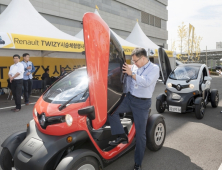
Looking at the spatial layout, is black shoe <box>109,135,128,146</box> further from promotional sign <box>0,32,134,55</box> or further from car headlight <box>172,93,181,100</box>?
promotional sign <box>0,32,134,55</box>

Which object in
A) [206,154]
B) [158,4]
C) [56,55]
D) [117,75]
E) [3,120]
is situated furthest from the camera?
[158,4]

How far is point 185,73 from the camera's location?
20.3 ft

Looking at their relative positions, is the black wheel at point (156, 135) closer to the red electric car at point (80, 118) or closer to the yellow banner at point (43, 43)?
the red electric car at point (80, 118)

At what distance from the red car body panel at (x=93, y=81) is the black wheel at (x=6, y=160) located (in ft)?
1.87

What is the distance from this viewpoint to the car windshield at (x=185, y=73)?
6.05 m

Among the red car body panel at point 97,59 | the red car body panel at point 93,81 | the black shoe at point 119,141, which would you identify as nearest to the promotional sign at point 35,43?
the red car body panel at point 93,81

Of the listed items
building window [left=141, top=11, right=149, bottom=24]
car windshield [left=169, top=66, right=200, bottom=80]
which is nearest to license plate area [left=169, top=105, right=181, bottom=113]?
car windshield [left=169, top=66, right=200, bottom=80]

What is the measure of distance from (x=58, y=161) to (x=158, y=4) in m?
34.9

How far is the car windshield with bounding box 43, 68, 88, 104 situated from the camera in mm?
2457

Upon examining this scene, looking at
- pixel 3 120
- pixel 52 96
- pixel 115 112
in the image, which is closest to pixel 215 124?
pixel 115 112

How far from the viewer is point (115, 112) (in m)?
2.74

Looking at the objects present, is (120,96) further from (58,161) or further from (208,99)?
(208,99)

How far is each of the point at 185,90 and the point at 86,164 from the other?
14.0ft

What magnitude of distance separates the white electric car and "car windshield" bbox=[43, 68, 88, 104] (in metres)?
2.72
